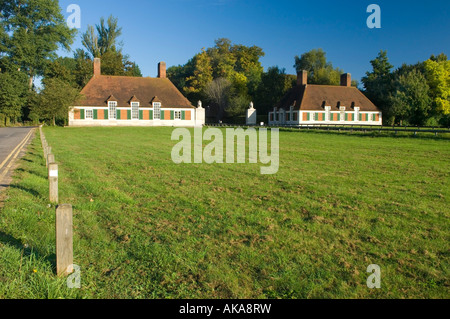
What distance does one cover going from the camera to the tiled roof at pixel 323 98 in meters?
63.6

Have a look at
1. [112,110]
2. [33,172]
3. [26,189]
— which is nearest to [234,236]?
[26,189]

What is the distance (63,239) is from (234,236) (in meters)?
2.79

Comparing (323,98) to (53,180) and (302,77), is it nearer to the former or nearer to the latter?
(302,77)

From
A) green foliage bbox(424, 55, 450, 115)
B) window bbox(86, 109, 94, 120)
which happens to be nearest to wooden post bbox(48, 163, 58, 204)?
window bbox(86, 109, 94, 120)

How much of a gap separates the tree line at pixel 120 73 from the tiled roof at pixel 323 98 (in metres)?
4.37

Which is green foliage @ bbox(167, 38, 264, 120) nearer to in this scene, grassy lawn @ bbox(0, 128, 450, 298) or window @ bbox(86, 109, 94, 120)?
window @ bbox(86, 109, 94, 120)

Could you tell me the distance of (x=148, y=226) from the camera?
274 inches

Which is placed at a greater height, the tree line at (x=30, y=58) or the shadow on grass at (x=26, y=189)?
the tree line at (x=30, y=58)

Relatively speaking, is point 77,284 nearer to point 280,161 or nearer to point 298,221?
point 298,221

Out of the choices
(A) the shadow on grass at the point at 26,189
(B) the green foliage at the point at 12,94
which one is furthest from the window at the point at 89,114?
(A) the shadow on grass at the point at 26,189

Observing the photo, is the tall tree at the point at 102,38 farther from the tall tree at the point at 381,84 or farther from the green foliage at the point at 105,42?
the tall tree at the point at 381,84

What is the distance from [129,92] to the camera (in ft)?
201
